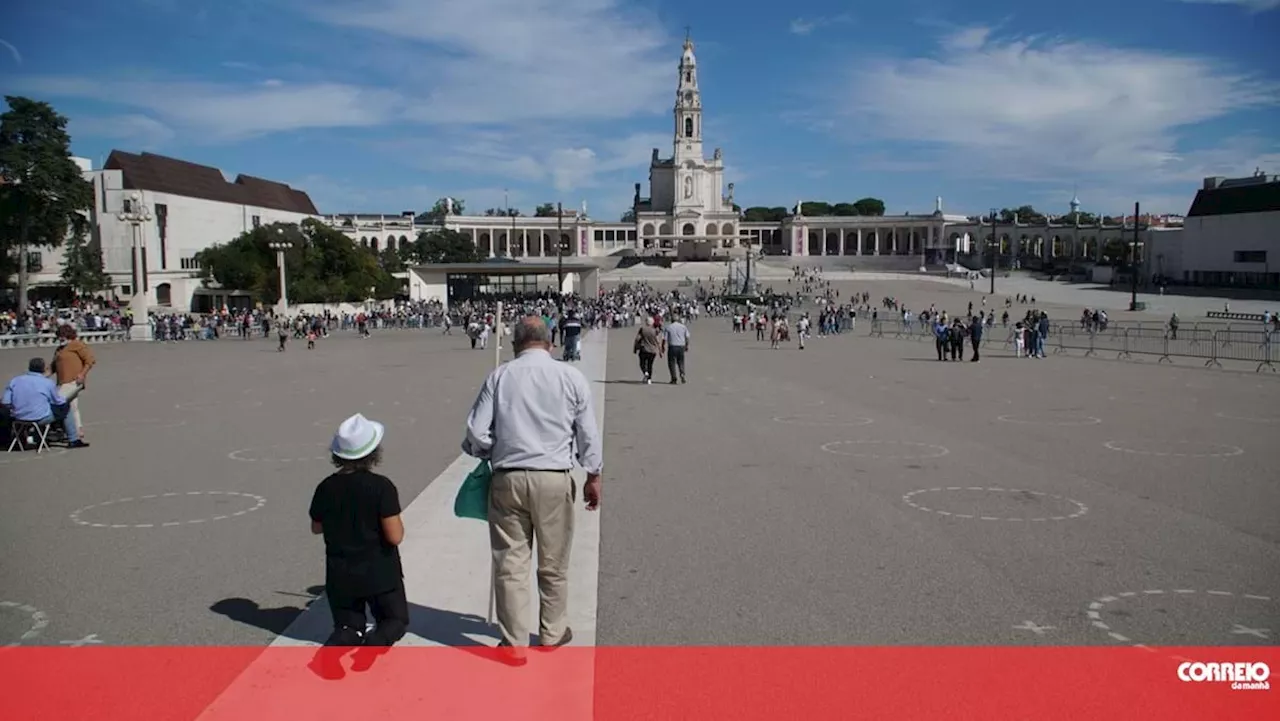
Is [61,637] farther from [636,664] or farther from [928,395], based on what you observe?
[928,395]

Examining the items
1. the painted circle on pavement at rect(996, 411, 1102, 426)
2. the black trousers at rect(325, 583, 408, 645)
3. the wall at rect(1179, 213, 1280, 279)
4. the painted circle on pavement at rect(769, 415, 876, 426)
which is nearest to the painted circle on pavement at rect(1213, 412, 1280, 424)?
the painted circle on pavement at rect(996, 411, 1102, 426)

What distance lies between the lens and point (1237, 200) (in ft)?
320

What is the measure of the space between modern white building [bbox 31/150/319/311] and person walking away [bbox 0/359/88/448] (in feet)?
198

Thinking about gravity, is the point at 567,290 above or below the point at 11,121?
below

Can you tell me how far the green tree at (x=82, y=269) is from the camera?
71.9 metres

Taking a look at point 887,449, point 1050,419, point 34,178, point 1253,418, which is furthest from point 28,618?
point 34,178

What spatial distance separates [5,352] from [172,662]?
3973 centimetres

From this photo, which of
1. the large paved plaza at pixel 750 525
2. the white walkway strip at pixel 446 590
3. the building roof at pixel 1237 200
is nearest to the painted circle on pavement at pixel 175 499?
the large paved plaza at pixel 750 525

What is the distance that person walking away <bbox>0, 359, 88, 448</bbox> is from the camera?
12.7 meters

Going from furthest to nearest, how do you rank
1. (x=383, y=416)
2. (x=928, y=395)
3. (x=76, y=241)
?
(x=76, y=241), (x=928, y=395), (x=383, y=416)

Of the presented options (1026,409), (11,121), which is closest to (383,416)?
(1026,409)

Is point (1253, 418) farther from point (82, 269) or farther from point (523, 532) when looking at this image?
point (82, 269)

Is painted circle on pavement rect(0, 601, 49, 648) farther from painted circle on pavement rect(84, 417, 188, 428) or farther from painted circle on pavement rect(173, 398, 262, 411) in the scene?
painted circle on pavement rect(173, 398, 262, 411)

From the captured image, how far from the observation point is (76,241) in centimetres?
7250
